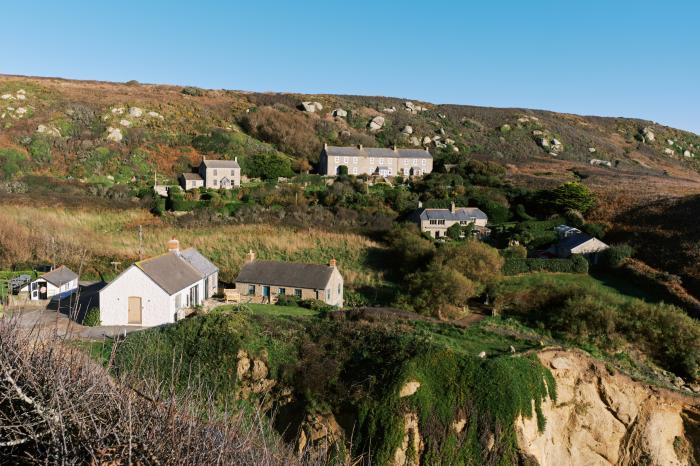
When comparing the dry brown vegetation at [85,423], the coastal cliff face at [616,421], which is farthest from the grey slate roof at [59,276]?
the coastal cliff face at [616,421]

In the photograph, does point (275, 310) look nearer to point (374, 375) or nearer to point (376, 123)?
point (374, 375)

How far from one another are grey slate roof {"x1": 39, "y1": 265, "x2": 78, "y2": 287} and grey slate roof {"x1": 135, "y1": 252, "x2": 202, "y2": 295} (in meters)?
5.84

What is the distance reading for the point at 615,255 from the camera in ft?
122

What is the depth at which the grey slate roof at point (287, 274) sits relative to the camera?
3015 centimetres

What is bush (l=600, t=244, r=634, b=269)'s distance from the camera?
37.2m

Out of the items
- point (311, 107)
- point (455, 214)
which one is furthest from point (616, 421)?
point (311, 107)

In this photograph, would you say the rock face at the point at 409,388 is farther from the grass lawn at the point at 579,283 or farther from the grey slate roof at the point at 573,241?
the grey slate roof at the point at 573,241

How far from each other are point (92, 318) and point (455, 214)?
3042 cm

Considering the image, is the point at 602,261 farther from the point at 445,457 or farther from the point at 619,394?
the point at 445,457

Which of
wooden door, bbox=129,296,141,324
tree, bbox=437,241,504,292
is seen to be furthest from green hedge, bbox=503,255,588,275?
wooden door, bbox=129,296,141,324

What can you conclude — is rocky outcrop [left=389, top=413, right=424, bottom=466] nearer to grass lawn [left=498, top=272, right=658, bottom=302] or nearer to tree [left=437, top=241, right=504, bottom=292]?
tree [left=437, top=241, right=504, bottom=292]

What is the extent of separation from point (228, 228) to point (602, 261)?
28.5 metres

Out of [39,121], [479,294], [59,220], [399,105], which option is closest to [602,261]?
[479,294]

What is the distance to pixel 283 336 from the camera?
69.0ft
